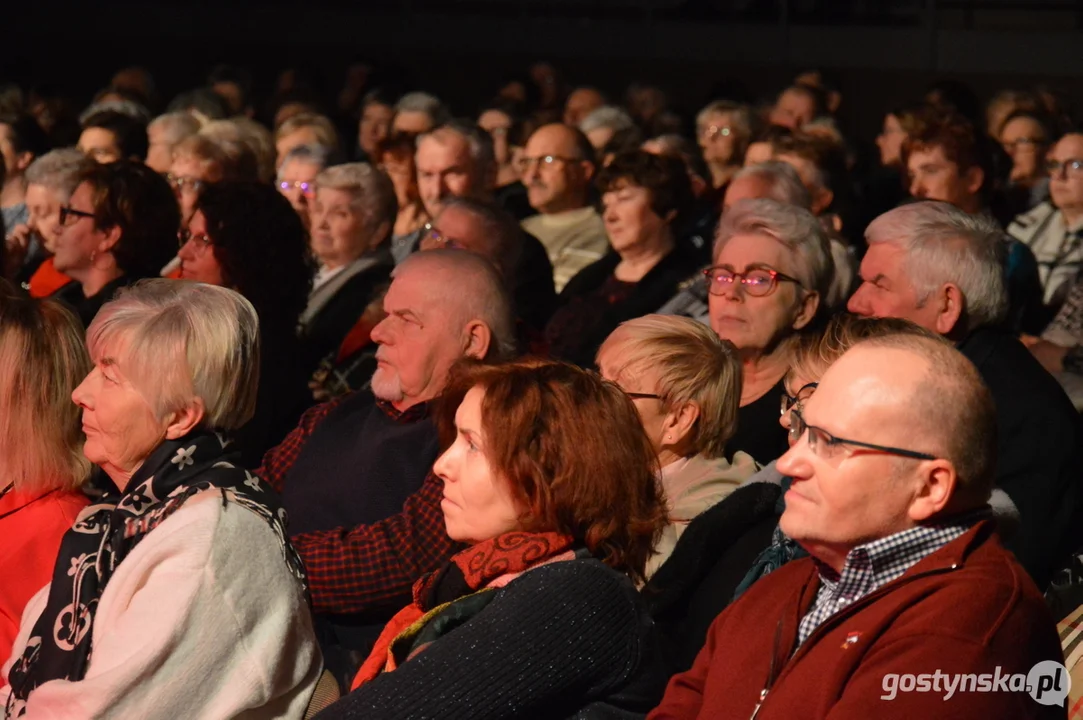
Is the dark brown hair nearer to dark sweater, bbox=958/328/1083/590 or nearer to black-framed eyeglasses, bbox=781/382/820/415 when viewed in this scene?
black-framed eyeglasses, bbox=781/382/820/415

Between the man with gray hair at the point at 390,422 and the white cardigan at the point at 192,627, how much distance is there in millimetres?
842

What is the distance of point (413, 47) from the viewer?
51.8ft

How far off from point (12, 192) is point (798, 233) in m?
4.93

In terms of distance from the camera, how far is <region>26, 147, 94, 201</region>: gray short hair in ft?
21.2

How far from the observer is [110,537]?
2982 millimetres

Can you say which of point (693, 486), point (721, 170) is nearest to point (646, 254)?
point (721, 170)

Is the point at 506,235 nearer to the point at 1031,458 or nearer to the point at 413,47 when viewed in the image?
the point at 1031,458

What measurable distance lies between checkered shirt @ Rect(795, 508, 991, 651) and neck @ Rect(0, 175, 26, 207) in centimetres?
641

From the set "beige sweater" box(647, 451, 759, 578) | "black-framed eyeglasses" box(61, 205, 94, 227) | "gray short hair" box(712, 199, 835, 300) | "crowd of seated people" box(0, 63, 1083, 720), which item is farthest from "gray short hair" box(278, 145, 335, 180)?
"beige sweater" box(647, 451, 759, 578)

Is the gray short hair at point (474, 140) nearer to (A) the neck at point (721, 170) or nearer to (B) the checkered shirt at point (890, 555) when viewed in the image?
(A) the neck at point (721, 170)

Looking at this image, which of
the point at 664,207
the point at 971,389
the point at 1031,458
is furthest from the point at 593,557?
the point at 664,207

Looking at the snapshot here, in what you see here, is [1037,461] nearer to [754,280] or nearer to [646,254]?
[754,280]

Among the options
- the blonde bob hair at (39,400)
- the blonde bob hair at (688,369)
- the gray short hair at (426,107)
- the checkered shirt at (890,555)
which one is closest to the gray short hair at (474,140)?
the gray short hair at (426,107)

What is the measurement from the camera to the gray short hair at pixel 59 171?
6.46 meters
